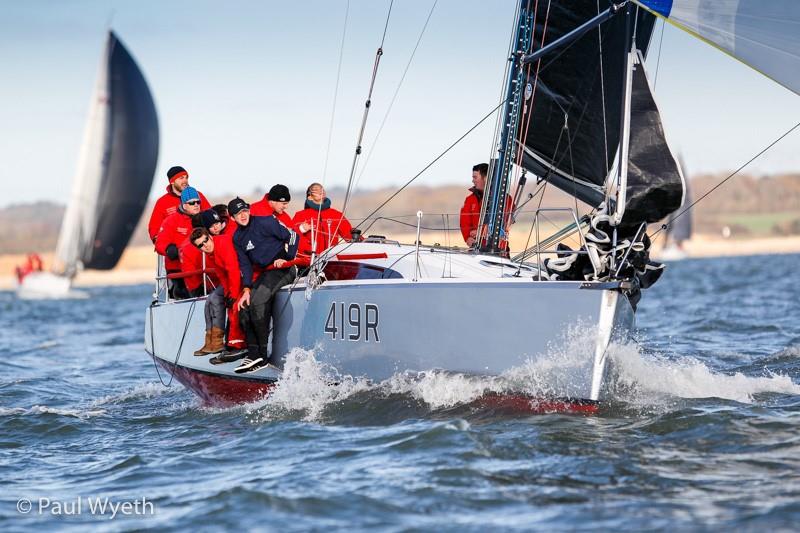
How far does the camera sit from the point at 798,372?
9914mm

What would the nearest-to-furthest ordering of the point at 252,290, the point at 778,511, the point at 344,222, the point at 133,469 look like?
the point at 778,511 → the point at 133,469 → the point at 252,290 → the point at 344,222

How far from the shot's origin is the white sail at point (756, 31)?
644 cm

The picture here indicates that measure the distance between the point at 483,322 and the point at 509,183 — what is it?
7.74 feet

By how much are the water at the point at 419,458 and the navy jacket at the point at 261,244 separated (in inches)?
31.0

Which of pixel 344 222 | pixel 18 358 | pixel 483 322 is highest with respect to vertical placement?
pixel 344 222

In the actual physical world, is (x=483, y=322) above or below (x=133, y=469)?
above

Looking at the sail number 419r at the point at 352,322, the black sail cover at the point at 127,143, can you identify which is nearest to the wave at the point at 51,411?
the sail number 419r at the point at 352,322

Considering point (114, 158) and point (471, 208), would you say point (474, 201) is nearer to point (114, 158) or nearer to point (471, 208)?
point (471, 208)

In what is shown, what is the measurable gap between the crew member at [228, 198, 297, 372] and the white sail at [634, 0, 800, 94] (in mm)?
3546

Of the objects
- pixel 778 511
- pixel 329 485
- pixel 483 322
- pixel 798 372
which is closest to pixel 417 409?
pixel 483 322

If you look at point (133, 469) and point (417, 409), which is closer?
point (133, 469)

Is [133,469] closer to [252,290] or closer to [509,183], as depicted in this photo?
[252,290]

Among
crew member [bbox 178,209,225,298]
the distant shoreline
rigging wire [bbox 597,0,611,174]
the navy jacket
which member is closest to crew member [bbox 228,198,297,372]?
the navy jacket

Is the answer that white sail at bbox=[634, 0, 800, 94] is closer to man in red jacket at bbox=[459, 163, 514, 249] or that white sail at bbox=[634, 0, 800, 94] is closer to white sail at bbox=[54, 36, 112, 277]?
man in red jacket at bbox=[459, 163, 514, 249]
